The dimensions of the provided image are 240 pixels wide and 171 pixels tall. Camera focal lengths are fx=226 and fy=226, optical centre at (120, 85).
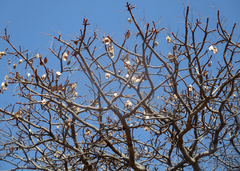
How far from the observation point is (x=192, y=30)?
3.92m

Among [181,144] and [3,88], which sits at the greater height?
[3,88]

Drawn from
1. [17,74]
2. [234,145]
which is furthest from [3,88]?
[234,145]

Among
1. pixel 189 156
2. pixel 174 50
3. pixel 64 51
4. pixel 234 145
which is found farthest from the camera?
pixel 234 145

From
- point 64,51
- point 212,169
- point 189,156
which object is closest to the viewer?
point 64,51

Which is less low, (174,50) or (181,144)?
(174,50)

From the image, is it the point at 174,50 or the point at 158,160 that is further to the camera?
the point at 158,160

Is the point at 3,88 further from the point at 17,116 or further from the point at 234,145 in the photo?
the point at 234,145

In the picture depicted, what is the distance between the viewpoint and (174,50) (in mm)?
4293

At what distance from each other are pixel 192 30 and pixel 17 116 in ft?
12.1

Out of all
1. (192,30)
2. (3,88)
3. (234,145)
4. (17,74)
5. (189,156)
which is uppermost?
(192,30)

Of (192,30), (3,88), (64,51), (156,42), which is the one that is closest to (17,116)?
(3,88)

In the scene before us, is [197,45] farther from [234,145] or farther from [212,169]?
[212,169]

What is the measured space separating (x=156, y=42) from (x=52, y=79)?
193cm

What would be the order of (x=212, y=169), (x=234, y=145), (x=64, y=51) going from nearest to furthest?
(x=64, y=51)
(x=234, y=145)
(x=212, y=169)
